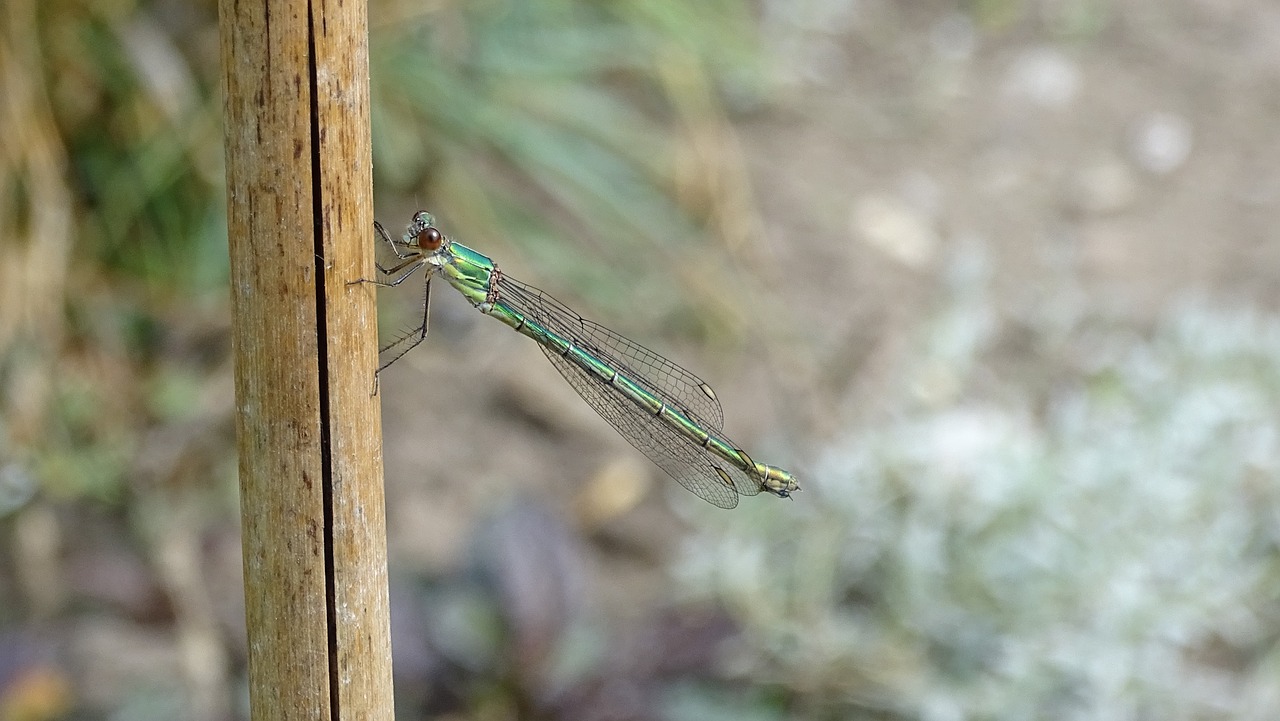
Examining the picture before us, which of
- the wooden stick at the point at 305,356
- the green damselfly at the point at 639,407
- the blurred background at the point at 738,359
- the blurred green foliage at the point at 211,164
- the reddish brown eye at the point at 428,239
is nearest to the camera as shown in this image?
the wooden stick at the point at 305,356

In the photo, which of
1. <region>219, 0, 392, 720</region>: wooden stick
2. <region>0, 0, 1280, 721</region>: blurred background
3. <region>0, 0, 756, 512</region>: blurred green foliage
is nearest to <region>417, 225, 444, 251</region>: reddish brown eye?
<region>0, 0, 1280, 721</region>: blurred background

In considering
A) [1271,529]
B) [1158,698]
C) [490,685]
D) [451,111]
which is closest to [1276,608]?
[1271,529]

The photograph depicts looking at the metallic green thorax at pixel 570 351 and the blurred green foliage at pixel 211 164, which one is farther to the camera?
the blurred green foliage at pixel 211 164

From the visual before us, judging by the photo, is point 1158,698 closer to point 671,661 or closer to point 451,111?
point 671,661

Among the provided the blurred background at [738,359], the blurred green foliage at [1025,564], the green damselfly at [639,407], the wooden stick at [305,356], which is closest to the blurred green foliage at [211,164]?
the blurred background at [738,359]

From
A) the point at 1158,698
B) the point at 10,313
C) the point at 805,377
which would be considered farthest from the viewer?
the point at 805,377

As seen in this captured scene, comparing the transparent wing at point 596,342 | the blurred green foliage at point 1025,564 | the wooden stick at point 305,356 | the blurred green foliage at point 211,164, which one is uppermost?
the blurred green foliage at point 211,164

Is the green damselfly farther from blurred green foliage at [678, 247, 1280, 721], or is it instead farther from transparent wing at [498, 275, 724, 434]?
blurred green foliage at [678, 247, 1280, 721]

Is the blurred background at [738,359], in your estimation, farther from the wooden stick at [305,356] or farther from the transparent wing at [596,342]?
the wooden stick at [305,356]
